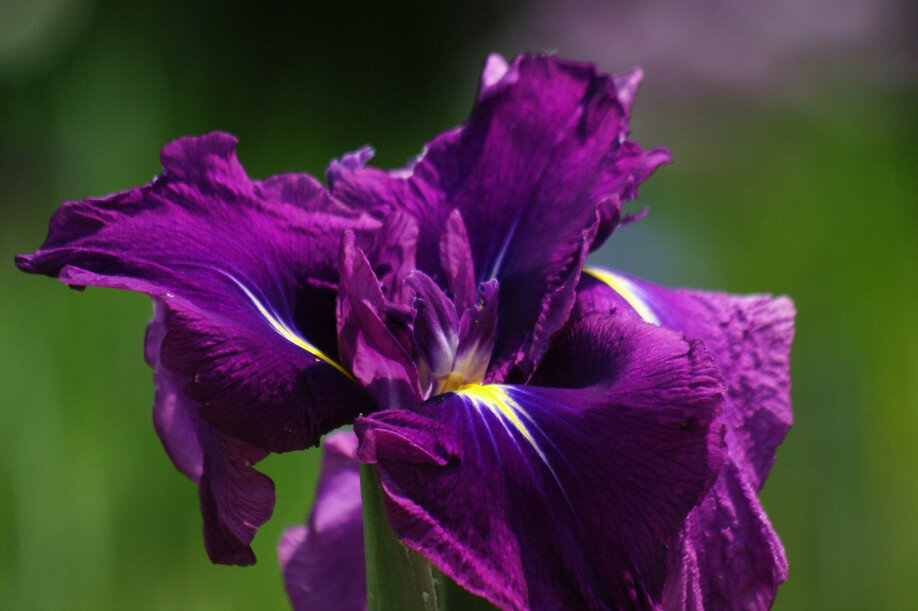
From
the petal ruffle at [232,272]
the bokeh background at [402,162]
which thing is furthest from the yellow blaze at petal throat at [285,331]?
the bokeh background at [402,162]

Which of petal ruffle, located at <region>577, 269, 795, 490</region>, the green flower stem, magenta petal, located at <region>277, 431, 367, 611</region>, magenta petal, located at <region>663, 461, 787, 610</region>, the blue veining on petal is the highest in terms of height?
petal ruffle, located at <region>577, 269, 795, 490</region>

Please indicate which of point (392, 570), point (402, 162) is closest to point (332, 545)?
point (392, 570)

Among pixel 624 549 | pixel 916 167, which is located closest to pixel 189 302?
pixel 624 549

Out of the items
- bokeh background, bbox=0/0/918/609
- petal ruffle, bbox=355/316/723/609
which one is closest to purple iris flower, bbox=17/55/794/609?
petal ruffle, bbox=355/316/723/609

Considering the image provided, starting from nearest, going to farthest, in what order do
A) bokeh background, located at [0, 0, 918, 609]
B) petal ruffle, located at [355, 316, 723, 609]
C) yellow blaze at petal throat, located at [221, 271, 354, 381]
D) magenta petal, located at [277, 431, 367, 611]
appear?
petal ruffle, located at [355, 316, 723, 609], yellow blaze at petal throat, located at [221, 271, 354, 381], magenta petal, located at [277, 431, 367, 611], bokeh background, located at [0, 0, 918, 609]

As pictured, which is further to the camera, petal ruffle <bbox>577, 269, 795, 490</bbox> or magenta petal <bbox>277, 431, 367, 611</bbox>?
magenta petal <bbox>277, 431, 367, 611</bbox>

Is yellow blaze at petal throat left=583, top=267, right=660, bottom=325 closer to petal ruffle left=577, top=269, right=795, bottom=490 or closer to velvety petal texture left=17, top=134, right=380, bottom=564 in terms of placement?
petal ruffle left=577, top=269, right=795, bottom=490
